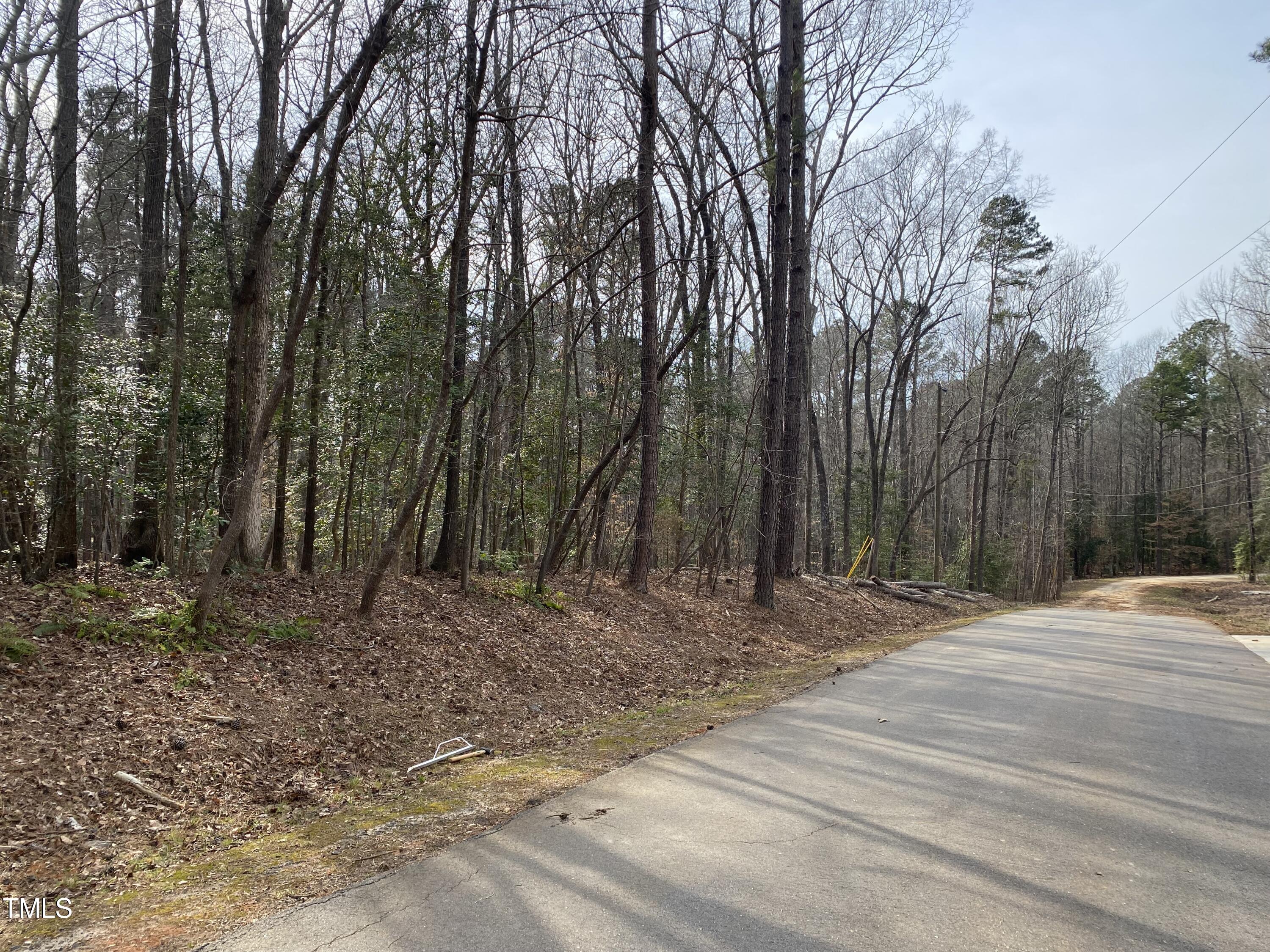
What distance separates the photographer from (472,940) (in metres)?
2.71

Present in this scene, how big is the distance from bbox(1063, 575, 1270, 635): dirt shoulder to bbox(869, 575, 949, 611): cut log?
20.3ft

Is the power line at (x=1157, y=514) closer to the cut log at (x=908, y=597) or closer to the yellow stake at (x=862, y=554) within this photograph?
the yellow stake at (x=862, y=554)

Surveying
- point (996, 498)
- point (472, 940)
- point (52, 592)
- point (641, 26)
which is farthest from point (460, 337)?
point (996, 498)

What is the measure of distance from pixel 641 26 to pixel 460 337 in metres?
6.57

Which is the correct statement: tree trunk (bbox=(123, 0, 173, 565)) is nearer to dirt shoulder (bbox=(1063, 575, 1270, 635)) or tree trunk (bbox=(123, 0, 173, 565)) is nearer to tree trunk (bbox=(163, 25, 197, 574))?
tree trunk (bbox=(163, 25, 197, 574))

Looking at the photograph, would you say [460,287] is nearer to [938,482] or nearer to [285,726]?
[285,726]

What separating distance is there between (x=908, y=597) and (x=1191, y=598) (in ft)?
65.5

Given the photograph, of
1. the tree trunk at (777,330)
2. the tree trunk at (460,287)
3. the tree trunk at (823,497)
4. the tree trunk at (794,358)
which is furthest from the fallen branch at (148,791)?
the tree trunk at (823,497)

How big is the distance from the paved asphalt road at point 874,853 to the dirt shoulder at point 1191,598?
13975 mm

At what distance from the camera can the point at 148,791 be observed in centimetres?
427

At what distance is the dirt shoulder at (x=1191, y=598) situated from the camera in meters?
19.5

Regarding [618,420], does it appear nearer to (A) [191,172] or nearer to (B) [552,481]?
(B) [552,481]

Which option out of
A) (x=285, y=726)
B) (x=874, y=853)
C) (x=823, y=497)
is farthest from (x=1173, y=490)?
(x=285, y=726)

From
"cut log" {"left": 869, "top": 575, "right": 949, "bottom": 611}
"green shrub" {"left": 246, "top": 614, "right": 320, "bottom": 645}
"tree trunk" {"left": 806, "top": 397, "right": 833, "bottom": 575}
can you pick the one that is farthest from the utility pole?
"green shrub" {"left": 246, "top": 614, "right": 320, "bottom": 645}
